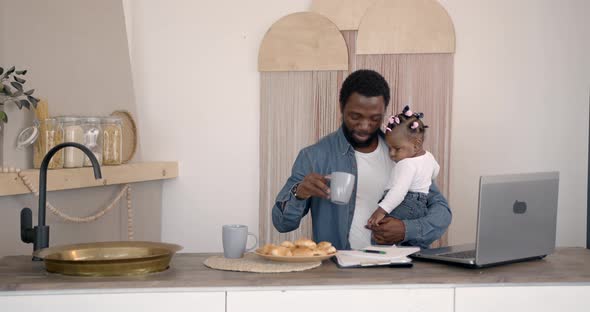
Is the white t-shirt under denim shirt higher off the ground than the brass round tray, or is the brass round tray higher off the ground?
the white t-shirt under denim shirt

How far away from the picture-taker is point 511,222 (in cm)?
219

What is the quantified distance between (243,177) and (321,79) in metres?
0.72

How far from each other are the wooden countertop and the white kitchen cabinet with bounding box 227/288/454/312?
0.06ft

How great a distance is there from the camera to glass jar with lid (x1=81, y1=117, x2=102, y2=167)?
329 cm

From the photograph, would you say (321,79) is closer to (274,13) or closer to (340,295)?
(274,13)

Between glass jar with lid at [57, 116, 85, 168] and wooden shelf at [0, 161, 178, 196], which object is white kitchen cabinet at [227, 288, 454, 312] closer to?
wooden shelf at [0, 161, 178, 196]

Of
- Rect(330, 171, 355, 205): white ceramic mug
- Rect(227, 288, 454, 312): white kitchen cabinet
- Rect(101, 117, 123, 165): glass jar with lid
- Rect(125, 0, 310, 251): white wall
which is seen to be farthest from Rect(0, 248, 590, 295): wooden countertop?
Rect(125, 0, 310, 251): white wall

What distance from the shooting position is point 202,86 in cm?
421

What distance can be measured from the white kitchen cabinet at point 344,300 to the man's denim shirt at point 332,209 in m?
0.71

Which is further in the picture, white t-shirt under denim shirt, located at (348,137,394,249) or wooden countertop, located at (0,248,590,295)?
white t-shirt under denim shirt, located at (348,137,394,249)

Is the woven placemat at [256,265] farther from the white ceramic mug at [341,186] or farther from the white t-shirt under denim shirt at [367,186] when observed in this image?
the white t-shirt under denim shirt at [367,186]

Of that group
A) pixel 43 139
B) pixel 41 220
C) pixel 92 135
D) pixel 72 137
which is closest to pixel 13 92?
pixel 43 139

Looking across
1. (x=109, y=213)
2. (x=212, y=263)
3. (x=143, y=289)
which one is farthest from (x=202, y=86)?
(x=143, y=289)

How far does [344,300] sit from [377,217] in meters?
0.80
